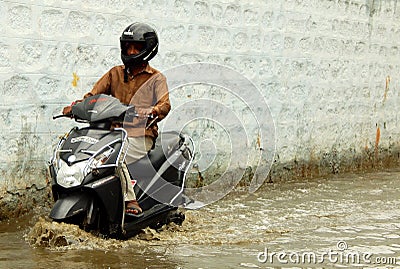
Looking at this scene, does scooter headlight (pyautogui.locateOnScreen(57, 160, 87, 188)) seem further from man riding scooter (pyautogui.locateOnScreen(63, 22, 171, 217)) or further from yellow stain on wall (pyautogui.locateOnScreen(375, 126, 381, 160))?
yellow stain on wall (pyautogui.locateOnScreen(375, 126, 381, 160))

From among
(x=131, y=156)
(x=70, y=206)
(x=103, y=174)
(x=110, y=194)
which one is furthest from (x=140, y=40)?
(x=70, y=206)

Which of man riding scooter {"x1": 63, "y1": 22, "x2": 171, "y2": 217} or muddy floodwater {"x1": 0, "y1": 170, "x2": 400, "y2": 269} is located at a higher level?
man riding scooter {"x1": 63, "y1": 22, "x2": 171, "y2": 217}

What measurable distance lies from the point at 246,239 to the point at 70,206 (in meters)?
1.76

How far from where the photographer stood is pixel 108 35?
25.2 ft

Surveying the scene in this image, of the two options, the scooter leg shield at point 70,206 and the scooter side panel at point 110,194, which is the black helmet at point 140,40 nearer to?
the scooter side panel at point 110,194

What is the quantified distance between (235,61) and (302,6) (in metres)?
1.50

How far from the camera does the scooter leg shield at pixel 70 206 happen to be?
222 inches

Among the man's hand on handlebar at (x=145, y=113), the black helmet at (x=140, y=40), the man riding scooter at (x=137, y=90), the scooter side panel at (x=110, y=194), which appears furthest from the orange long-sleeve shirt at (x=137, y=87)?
the scooter side panel at (x=110, y=194)

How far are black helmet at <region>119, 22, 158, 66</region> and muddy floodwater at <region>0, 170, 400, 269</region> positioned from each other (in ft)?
4.76

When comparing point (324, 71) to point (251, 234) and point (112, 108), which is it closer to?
point (251, 234)

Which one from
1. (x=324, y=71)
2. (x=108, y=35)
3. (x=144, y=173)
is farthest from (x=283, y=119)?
(x=144, y=173)

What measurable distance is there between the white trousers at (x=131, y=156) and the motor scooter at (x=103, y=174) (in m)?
0.05

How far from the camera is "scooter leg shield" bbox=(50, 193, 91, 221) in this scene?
5.63 m

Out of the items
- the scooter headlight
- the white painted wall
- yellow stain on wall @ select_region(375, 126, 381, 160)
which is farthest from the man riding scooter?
yellow stain on wall @ select_region(375, 126, 381, 160)
